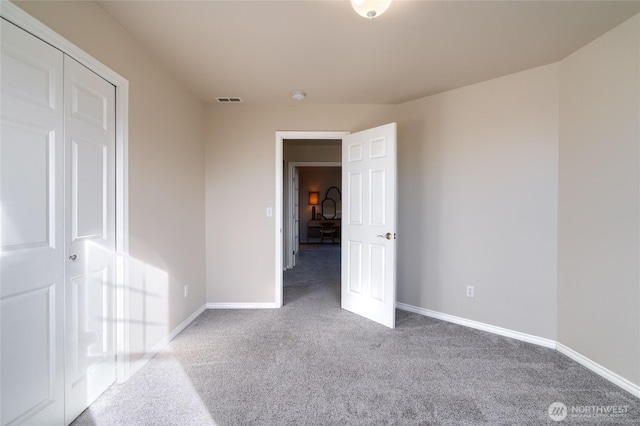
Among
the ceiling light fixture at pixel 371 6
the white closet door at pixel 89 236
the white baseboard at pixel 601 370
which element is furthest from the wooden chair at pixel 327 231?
the ceiling light fixture at pixel 371 6

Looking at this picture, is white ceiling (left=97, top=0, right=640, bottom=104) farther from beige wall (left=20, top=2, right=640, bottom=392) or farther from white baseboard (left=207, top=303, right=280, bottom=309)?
white baseboard (left=207, top=303, right=280, bottom=309)

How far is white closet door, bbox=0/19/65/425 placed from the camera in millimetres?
1242

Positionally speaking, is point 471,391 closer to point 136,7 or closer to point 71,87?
point 71,87

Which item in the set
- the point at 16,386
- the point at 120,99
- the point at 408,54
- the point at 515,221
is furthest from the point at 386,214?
the point at 16,386

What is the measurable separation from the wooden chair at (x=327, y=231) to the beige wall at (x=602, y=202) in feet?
22.6

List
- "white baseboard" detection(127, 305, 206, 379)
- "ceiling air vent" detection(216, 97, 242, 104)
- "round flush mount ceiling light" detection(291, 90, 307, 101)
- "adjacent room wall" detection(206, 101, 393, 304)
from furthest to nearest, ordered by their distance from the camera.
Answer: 1. "adjacent room wall" detection(206, 101, 393, 304)
2. "ceiling air vent" detection(216, 97, 242, 104)
3. "round flush mount ceiling light" detection(291, 90, 307, 101)
4. "white baseboard" detection(127, 305, 206, 379)

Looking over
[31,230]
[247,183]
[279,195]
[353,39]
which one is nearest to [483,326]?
[279,195]

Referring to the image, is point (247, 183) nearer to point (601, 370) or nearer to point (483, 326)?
point (483, 326)

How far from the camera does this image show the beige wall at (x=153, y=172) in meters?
1.69

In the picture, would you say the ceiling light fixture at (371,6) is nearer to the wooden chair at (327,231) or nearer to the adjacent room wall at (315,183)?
the wooden chair at (327,231)

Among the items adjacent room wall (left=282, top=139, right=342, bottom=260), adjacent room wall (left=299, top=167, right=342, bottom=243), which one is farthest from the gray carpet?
adjacent room wall (left=299, top=167, right=342, bottom=243)

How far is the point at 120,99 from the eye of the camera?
191 cm

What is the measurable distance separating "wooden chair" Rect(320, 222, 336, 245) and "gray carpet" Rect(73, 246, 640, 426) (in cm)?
620

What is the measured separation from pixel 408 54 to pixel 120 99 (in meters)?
2.13
